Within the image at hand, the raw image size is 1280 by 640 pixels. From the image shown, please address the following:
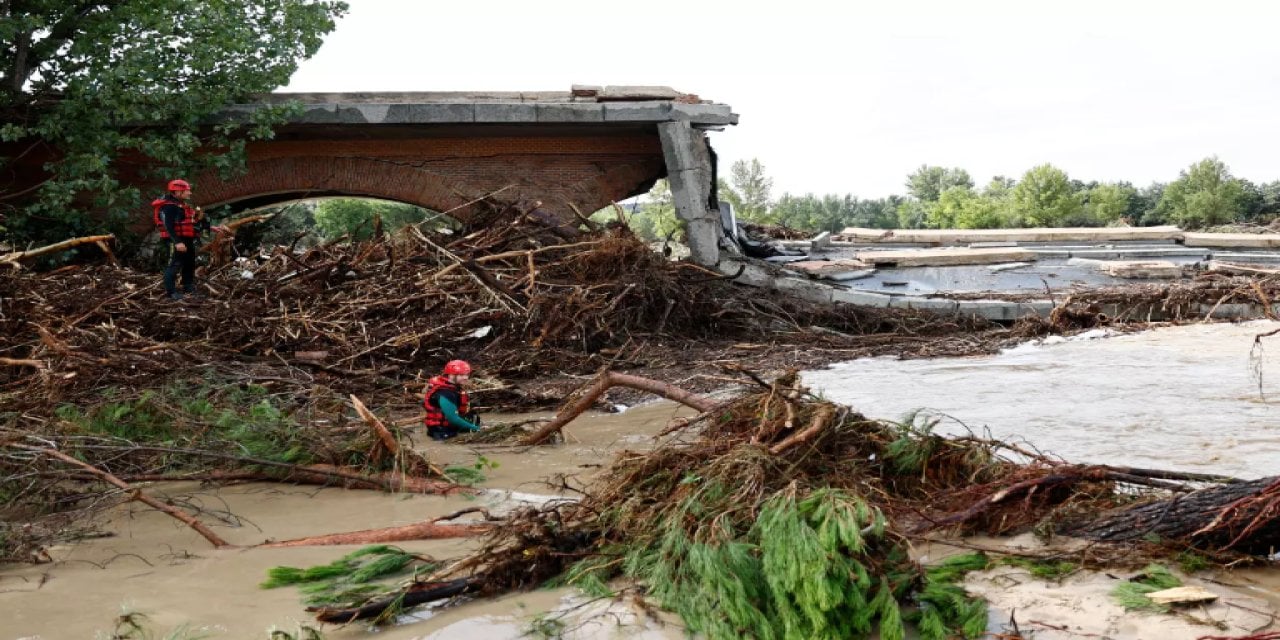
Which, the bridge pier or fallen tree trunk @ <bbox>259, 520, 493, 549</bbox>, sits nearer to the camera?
fallen tree trunk @ <bbox>259, 520, 493, 549</bbox>

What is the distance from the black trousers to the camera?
1266 centimetres

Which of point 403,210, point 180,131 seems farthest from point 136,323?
point 403,210

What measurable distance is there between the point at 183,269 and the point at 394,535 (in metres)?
8.43

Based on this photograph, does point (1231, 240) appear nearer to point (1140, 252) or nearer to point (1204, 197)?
point (1140, 252)

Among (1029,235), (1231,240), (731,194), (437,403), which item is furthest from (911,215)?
(437,403)

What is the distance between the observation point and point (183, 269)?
12.9 meters

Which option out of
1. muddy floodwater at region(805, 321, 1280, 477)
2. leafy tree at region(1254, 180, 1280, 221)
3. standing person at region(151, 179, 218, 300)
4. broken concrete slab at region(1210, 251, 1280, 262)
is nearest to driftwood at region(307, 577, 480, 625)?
muddy floodwater at region(805, 321, 1280, 477)

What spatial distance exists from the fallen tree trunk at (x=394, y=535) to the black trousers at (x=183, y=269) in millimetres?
7920

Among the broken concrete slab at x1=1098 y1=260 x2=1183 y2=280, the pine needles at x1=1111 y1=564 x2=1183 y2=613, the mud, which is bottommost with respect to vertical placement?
the mud

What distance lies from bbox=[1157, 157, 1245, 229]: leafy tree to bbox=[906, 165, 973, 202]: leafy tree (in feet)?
67.8

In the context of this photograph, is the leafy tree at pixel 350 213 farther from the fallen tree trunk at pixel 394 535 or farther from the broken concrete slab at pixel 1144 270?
the fallen tree trunk at pixel 394 535

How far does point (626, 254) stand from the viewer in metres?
13.3

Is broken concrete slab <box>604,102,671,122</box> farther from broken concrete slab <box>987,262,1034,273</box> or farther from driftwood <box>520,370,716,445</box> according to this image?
driftwood <box>520,370,716,445</box>

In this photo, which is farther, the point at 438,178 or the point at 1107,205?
the point at 1107,205
